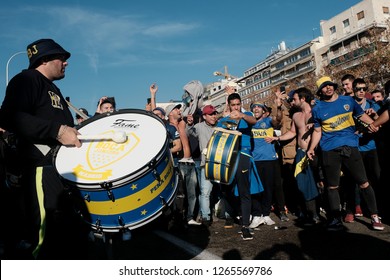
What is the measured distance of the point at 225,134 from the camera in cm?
500

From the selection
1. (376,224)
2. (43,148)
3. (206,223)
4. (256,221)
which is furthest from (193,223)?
(43,148)

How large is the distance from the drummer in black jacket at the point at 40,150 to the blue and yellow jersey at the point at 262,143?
3957 mm

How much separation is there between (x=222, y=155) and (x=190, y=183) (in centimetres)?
162

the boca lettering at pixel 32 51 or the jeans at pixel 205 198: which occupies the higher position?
the boca lettering at pixel 32 51

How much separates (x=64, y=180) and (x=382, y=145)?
5284 millimetres

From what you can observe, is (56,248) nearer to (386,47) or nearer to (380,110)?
(380,110)

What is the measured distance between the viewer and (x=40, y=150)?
110 inches

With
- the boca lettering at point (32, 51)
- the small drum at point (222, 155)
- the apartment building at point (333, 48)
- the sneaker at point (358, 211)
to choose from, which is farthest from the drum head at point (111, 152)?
the apartment building at point (333, 48)

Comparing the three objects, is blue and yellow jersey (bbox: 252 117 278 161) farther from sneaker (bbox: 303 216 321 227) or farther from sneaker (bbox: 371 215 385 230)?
sneaker (bbox: 371 215 385 230)

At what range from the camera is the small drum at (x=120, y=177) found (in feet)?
8.91

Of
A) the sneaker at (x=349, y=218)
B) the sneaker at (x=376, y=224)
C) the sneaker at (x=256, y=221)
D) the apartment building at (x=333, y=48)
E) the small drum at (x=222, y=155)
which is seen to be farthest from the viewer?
the apartment building at (x=333, y=48)

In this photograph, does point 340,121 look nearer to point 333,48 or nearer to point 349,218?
point 349,218

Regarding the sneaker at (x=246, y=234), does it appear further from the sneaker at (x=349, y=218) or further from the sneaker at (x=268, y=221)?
the sneaker at (x=349, y=218)
